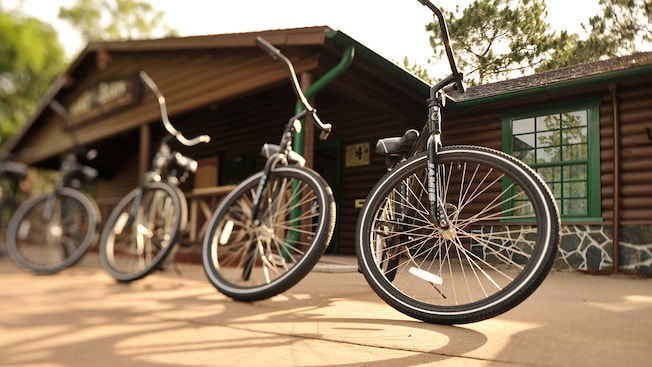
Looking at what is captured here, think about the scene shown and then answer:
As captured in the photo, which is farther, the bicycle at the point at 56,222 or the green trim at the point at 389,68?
the bicycle at the point at 56,222

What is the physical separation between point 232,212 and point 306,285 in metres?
0.79

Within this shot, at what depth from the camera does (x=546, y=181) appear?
705 mm

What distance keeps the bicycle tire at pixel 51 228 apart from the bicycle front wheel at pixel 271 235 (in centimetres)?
263

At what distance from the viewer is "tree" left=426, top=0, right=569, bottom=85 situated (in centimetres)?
63

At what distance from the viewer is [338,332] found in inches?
40.8

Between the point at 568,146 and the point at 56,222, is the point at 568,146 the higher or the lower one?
the higher one

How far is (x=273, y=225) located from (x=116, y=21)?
17.3 metres

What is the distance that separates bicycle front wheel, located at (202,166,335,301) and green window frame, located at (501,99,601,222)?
73cm

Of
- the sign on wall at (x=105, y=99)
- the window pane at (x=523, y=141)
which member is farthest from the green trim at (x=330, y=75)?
the sign on wall at (x=105, y=99)

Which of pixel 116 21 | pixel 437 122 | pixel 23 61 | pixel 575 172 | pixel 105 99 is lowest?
pixel 575 172

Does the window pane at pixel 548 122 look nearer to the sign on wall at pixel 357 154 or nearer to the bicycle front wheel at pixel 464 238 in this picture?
the bicycle front wheel at pixel 464 238

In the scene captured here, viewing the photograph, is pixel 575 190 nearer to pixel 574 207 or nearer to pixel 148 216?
pixel 574 207

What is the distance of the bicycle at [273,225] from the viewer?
1365mm

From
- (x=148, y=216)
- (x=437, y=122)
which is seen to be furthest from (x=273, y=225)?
A: (x=148, y=216)
